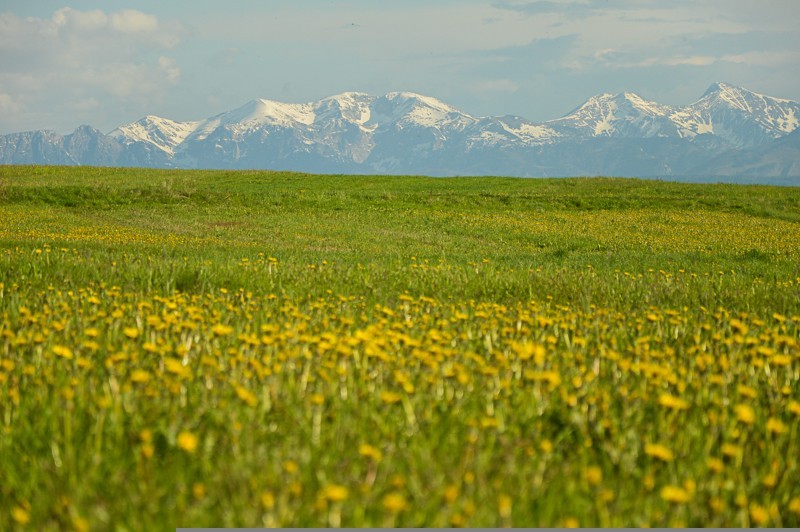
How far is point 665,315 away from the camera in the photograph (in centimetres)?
766

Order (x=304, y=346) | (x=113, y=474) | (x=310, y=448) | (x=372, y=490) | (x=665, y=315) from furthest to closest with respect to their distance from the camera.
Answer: (x=665, y=315)
(x=304, y=346)
(x=310, y=448)
(x=113, y=474)
(x=372, y=490)

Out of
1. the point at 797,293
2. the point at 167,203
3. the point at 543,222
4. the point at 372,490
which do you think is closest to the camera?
the point at 372,490

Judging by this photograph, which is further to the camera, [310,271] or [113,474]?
[310,271]

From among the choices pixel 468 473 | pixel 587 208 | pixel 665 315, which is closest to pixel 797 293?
pixel 665 315

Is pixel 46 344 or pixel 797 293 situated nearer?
pixel 46 344

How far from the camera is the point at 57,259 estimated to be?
423 inches

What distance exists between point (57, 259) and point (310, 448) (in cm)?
870

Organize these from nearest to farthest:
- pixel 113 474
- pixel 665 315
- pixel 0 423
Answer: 1. pixel 113 474
2. pixel 0 423
3. pixel 665 315

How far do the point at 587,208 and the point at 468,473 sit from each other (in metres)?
35.1

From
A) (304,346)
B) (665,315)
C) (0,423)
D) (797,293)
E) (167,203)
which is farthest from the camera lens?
(167,203)

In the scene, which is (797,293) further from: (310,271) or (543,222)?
(543,222)

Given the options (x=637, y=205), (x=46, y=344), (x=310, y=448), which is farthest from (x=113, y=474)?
(x=637, y=205)

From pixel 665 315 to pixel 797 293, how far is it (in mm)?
3288

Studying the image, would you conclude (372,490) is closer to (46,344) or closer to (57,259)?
(46,344)
